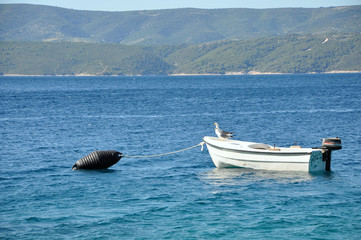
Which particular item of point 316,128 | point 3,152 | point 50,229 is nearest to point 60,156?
point 3,152

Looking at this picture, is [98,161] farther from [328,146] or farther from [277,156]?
[328,146]

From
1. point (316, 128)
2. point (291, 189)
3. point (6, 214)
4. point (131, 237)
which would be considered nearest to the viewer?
point (131, 237)

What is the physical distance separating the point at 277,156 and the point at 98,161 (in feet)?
38.5

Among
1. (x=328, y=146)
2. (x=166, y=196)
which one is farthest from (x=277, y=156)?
(x=166, y=196)

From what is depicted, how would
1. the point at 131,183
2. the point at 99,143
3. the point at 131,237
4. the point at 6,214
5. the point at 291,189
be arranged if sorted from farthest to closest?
1. the point at 99,143
2. the point at 131,183
3. the point at 291,189
4. the point at 6,214
5. the point at 131,237

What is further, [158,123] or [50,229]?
[158,123]

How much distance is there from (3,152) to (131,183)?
16.4 metres

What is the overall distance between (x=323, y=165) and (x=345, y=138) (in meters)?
17.3

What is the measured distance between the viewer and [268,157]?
102ft

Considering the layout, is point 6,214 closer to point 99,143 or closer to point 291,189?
point 291,189

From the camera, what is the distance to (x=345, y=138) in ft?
156

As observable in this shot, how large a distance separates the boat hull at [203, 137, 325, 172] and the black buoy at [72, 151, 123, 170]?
683 centimetres

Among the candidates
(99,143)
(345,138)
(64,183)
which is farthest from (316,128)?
(64,183)

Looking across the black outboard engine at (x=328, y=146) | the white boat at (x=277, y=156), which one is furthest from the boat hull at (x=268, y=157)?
the black outboard engine at (x=328, y=146)
